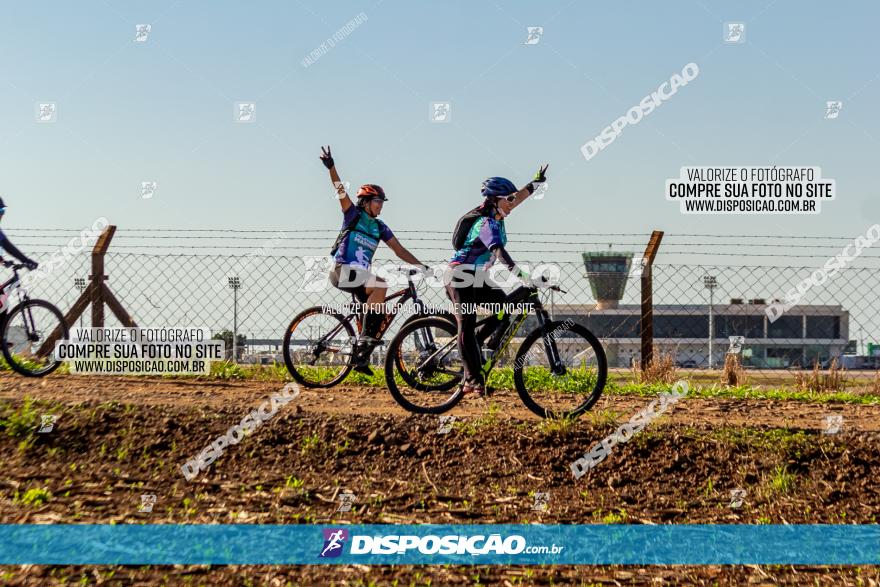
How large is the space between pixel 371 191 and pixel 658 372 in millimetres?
5101

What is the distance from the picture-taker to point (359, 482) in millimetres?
5613

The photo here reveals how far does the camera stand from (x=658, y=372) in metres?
11.3

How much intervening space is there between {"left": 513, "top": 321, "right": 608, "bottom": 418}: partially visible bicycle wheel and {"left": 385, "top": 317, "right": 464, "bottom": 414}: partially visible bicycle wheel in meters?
0.59

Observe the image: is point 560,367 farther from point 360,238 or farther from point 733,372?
point 733,372

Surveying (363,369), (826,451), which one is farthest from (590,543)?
(363,369)

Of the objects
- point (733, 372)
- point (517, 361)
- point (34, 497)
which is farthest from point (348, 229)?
point (733, 372)

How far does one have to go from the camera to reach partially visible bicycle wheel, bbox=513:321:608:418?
7074 millimetres

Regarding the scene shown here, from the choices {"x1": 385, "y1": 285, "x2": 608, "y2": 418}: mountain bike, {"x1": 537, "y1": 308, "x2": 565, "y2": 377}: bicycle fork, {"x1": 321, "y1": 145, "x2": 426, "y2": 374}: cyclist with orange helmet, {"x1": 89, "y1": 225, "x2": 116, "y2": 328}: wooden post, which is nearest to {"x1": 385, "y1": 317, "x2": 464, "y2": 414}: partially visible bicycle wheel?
{"x1": 385, "y1": 285, "x2": 608, "y2": 418}: mountain bike

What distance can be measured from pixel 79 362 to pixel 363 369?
13.3ft

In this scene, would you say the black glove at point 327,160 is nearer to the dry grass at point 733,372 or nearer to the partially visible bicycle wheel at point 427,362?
the partially visible bicycle wheel at point 427,362

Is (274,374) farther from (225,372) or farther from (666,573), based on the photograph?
(666,573)

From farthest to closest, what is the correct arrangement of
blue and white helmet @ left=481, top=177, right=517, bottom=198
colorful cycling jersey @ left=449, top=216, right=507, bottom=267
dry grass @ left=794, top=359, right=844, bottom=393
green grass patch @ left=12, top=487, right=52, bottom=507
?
dry grass @ left=794, top=359, right=844, bottom=393 → blue and white helmet @ left=481, top=177, right=517, bottom=198 → colorful cycling jersey @ left=449, top=216, right=507, bottom=267 → green grass patch @ left=12, top=487, right=52, bottom=507

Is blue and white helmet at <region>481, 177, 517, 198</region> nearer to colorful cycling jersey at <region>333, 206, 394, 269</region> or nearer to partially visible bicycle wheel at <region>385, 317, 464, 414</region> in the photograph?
partially visible bicycle wheel at <region>385, 317, 464, 414</region>

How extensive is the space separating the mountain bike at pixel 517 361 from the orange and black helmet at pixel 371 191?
5.30 ft
